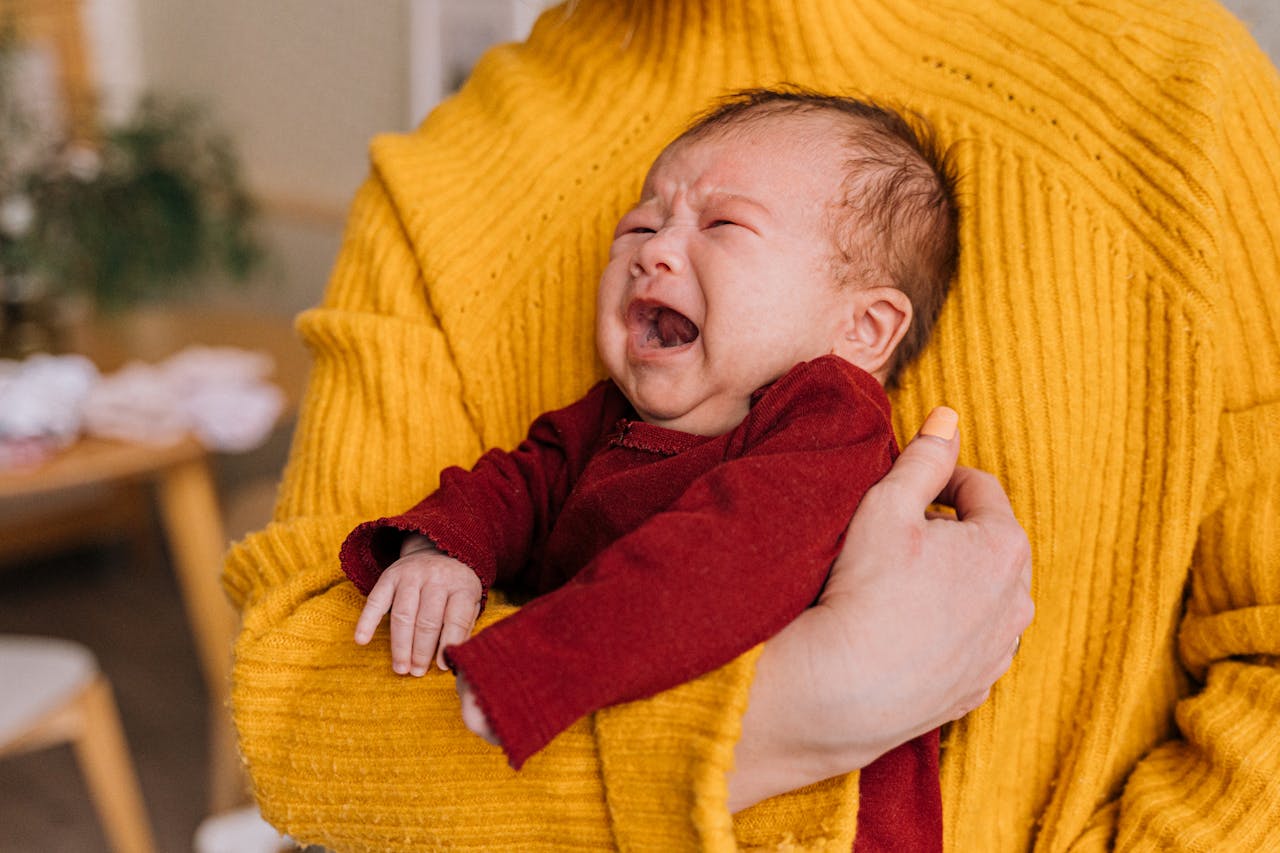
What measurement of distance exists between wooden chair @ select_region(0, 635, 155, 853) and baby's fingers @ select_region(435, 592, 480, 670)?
1.68 metres

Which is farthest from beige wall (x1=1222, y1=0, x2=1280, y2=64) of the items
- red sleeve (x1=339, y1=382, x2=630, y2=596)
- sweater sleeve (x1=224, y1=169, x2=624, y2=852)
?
sweater sleeve (x1=224, y1=169, x2=624, y2=852)

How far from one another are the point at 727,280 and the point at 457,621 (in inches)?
14.1

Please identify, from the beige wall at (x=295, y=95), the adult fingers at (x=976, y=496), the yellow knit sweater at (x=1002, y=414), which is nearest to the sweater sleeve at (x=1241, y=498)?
the yellow knit sweater at (x=1002, y=414)

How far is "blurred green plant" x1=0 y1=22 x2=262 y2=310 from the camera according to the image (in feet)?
10.3

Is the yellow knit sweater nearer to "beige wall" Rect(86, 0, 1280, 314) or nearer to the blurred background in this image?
the blurred background

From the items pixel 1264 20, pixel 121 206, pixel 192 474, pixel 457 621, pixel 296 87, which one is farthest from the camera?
pixel 296 87

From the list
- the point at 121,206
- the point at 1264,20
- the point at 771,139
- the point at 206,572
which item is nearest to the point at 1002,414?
the point at 771,139

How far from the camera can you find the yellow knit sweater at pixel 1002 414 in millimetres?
828

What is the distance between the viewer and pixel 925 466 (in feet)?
2.75

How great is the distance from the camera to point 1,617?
366 cm

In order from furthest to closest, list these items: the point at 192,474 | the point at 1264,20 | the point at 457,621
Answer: the point at 192,474
the point at 1264,20
the point at 457,621

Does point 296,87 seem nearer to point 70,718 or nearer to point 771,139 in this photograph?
point 70,718

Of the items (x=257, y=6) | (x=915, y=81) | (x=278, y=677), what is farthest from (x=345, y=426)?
(x=257, y=6)

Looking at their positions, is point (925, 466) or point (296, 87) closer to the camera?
point (925, 466)
